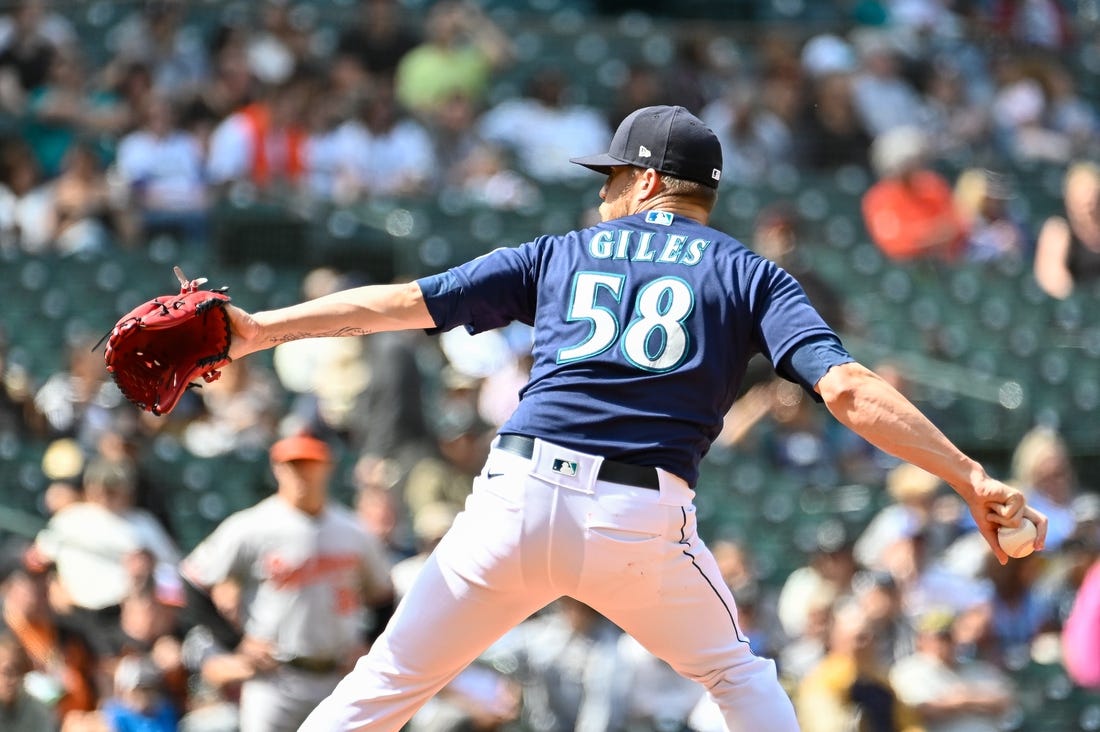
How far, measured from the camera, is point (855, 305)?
10914mm

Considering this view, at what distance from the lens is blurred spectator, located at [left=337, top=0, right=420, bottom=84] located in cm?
1266

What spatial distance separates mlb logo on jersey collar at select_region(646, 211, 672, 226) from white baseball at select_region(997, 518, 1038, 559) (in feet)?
3.49

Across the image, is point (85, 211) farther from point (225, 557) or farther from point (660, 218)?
point (660, 218)

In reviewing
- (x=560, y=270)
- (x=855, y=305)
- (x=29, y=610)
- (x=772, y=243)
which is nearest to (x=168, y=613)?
(x=29, y=610)

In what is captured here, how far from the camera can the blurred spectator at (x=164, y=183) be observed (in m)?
10.9

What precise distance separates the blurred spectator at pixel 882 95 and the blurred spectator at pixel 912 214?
1.16 meters

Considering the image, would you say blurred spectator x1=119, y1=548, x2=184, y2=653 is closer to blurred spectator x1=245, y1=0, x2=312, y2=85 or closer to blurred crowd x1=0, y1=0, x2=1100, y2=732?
blurred crowd x1=0, y1=0, x2=1100, y2=732

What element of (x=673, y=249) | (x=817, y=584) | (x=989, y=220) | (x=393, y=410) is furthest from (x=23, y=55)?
(x=673, y=249)

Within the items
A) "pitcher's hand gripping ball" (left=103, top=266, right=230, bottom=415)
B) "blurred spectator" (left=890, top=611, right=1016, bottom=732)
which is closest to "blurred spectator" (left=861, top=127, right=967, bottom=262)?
"blurred spectator" (left=890, top=611, right=1016, bottom=732)

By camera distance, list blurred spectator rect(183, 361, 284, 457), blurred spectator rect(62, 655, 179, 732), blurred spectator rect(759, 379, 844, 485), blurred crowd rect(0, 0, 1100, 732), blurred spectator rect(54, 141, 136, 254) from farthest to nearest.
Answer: blurred spectator rect(54, 141, 136, 254)
blurred spectator rect(759, 379, 844, 485)
blurred spectator rect(183, 361, 284, 457)
blurred crowd rect(0, 0, 1100, 732)
blurred spectator rect(62, 655, 179, 732)

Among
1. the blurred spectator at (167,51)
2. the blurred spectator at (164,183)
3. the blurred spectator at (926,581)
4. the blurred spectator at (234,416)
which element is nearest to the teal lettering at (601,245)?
the blurred spectator at (926,581)

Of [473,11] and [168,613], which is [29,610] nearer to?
[168,613]

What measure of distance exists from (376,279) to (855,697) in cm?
494

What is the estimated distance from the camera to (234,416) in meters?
9.27
